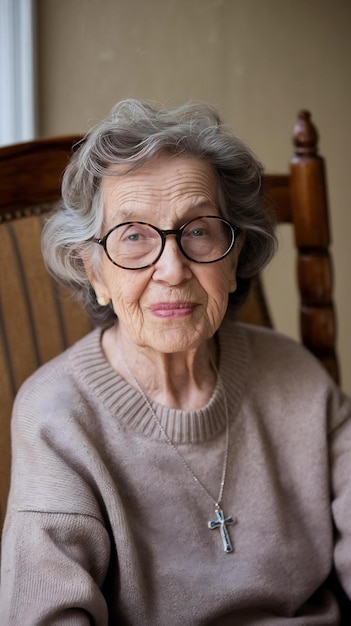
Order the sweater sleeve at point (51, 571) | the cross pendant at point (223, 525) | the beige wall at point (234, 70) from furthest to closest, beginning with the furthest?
the beige wall at point (234, 70)
the cross pendant at point (223, 525)
the sweater sleeve at point (51, 571)

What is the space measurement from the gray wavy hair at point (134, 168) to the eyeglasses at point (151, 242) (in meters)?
0.05

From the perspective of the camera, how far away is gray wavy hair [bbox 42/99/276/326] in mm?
1239

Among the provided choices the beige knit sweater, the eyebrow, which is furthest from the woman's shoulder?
the eyebrow

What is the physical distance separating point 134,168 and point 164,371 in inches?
13.4

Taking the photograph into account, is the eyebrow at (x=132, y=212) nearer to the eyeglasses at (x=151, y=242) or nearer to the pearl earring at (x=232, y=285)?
the eyeglasses at (x=151, y=242)

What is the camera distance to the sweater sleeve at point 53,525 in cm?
113

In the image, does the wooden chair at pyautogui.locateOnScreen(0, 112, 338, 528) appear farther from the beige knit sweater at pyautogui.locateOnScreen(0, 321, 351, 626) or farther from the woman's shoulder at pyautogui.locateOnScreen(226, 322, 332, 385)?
the woman's shoulder at pyautogui.locateOnScreen(226, 322, 332, 385)

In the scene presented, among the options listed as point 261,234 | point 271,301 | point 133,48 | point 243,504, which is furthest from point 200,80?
point 243,504

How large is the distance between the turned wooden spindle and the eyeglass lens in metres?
0.52

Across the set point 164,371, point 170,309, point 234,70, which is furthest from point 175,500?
point 234,70

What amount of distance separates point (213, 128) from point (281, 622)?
79cm

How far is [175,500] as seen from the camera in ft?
4.34

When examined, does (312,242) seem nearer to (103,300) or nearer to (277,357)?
(277,357)

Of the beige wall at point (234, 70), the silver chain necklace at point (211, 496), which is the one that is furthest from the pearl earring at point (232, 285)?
the beige wall at point (234, 70)
